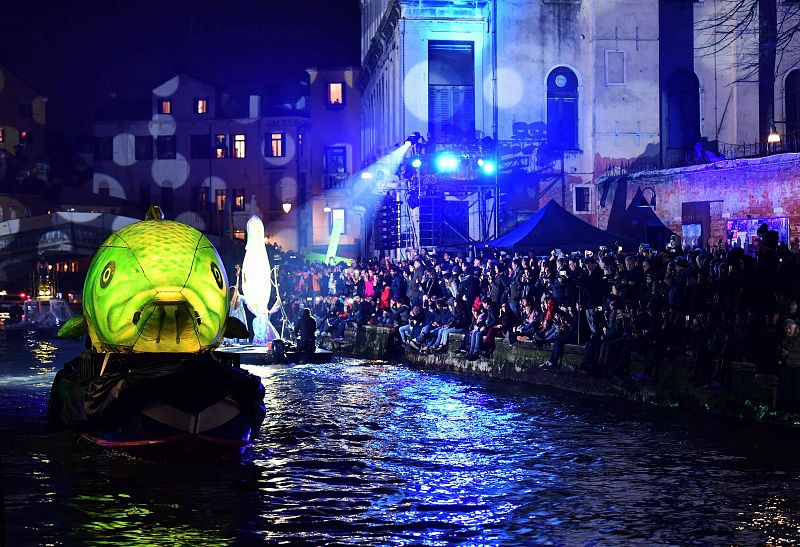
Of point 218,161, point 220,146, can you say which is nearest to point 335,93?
point 220,146

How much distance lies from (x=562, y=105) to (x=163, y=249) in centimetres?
3341

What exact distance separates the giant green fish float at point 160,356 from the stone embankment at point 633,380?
24.7ft

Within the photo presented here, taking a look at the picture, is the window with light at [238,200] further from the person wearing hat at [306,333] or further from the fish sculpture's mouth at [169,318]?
the fish sculpture's mouth at [169,318]

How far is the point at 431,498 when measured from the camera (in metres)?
13.2

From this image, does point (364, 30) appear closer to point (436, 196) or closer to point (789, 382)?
point (436, 196)

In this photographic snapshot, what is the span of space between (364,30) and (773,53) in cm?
2940

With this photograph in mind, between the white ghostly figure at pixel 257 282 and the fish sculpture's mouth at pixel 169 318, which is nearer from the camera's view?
the fish sculpture's mouth at pixel 169 318

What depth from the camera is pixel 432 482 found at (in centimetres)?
1417

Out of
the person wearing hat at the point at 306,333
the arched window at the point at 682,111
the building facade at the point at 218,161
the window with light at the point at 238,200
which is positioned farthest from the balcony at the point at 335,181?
the person wearing hat at the point at 306,333

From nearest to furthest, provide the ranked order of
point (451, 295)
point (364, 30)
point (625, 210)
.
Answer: point (451, 295) → point (625, 210) → point (364, 30)

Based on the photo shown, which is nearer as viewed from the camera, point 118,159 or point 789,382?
point 789,382

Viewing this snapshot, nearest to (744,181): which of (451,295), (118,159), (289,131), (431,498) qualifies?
(451,295)

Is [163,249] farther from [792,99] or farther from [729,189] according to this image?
[792,99]

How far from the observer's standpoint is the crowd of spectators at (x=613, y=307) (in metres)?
19.2
